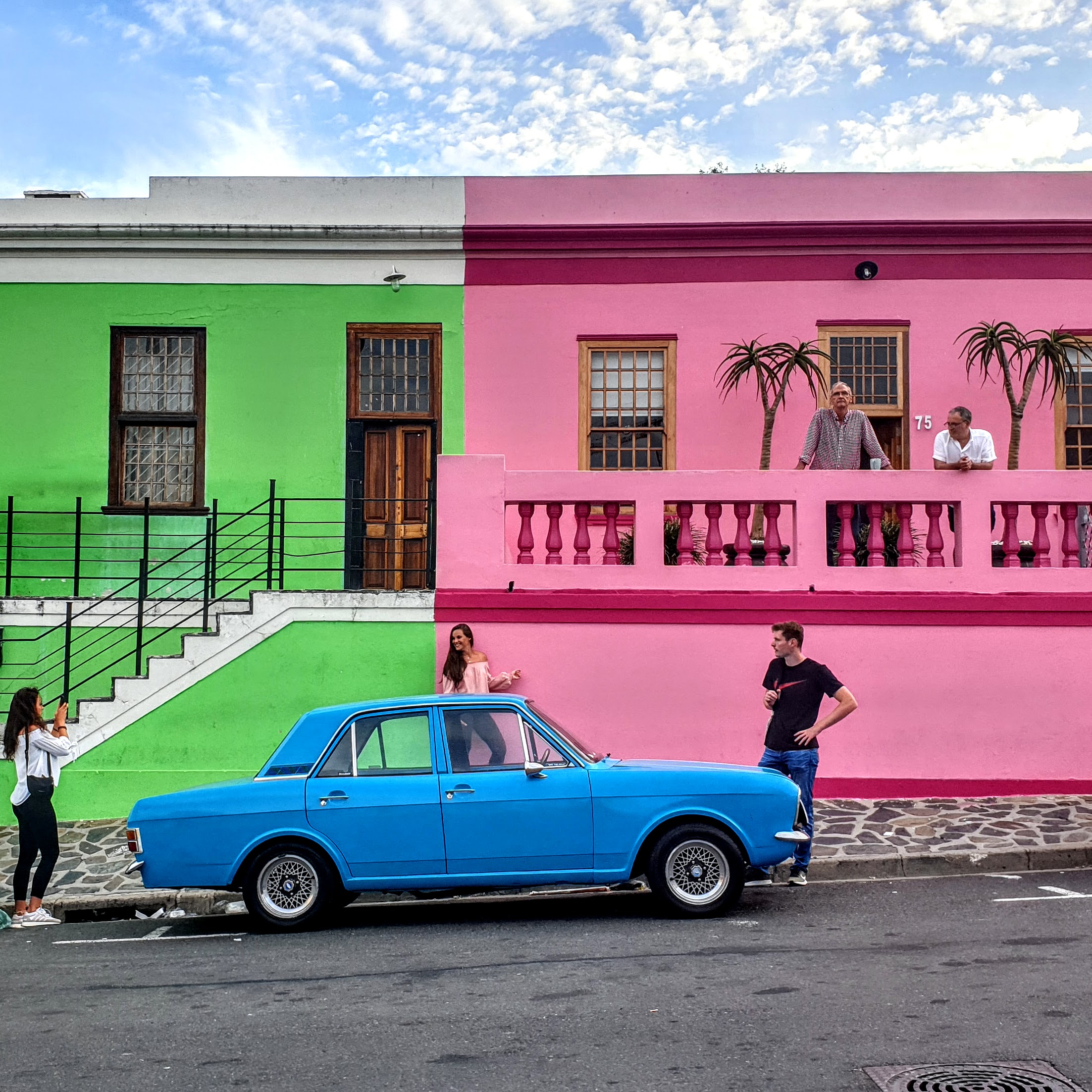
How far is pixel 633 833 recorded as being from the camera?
7.59 meters

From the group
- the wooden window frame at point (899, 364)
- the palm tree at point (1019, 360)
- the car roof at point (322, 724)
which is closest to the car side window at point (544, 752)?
the car roof at point (322, 724)

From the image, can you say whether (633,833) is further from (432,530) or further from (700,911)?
(432,530)

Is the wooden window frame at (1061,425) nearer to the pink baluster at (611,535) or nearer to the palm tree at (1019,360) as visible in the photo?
the palm tree at (1019,360)

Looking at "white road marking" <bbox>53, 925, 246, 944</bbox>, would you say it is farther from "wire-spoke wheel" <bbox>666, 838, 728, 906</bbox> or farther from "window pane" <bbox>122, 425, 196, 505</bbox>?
"window pane" <bbox>122, 425, 196, 505</bbox>

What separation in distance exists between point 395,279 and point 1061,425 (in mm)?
7431

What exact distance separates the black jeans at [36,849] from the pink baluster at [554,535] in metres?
4.72

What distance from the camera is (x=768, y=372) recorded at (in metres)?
A: 13.1

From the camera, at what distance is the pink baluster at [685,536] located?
37.5 ft

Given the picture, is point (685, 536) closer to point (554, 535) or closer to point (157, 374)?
point (554, 535)

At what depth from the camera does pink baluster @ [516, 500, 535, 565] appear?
1149 cm

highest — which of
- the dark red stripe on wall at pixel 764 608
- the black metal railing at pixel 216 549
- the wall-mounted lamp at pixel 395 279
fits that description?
the wall-mounted lamp at pixel 395 279

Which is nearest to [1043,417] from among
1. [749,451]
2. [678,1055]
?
[749,451]

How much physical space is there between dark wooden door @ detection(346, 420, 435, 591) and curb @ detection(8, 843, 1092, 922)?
210 inches

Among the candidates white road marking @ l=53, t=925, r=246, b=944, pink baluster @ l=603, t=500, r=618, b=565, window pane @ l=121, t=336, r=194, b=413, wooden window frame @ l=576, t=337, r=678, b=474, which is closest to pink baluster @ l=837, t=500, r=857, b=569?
pink baluster @ l=603, t=500, r=618, b=565
